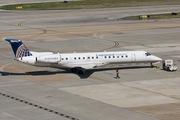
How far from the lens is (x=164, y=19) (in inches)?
4628

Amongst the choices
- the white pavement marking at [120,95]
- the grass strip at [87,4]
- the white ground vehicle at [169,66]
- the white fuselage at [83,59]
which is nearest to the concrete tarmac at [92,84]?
the white pavement marking at [120,95]

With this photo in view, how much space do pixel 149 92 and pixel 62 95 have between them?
33.1ft

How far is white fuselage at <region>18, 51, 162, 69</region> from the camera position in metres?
47.8

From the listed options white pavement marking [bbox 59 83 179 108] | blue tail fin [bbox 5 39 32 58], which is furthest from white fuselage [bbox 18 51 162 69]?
white pavement marking [bbox 59 83 179 108]

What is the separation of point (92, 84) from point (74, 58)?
6.95m

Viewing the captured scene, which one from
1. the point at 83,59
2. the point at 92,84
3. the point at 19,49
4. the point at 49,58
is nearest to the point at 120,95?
the point at 92,84

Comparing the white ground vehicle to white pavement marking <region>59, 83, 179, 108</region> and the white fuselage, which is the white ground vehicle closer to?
the white fuselage

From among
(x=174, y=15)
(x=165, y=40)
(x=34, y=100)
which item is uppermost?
(x=174, y=15)

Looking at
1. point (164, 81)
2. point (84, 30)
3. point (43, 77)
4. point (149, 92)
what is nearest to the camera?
point (149, 92)

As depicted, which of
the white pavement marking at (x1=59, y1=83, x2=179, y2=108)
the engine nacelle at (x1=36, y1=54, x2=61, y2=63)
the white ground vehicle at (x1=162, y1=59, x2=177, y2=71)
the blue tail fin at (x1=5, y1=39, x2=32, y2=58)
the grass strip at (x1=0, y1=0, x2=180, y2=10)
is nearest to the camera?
the white pavement marking at (x1=59, y1=83, x2=179, y2=108)

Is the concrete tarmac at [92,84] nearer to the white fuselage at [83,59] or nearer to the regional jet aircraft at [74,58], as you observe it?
the regional jet aircraft at [74,58]

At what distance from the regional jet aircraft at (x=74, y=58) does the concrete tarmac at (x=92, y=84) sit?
1.50m

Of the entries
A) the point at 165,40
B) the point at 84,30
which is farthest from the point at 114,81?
the point at 84,30

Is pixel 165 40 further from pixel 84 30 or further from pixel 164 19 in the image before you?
pixel 164 19
